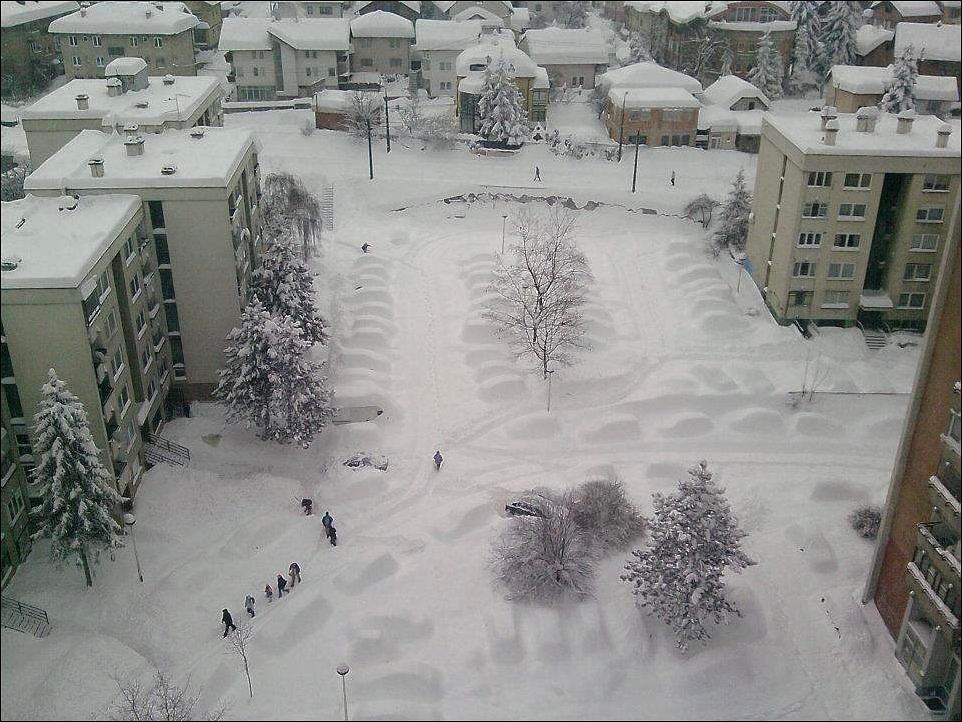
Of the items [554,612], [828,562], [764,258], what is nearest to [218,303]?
[554,612]

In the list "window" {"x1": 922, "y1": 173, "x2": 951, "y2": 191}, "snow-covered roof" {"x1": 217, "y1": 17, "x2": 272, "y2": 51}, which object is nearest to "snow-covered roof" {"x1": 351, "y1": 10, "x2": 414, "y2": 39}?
"snow-covered roof" {"x1": 217, "y1": 17, "x2": 272, "y2": 51}

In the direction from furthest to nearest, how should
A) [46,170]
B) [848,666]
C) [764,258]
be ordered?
[764,258] → [46,170] → [848,666]

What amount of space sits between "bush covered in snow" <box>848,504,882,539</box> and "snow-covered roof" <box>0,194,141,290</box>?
96.2 ft

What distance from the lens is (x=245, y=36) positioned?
264 ft

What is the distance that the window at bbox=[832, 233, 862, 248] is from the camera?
45531mm

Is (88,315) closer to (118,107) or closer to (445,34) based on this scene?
(118,107)

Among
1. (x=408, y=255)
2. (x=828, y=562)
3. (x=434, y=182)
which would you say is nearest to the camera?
(x=828, y=562)

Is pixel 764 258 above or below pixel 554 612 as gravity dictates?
above

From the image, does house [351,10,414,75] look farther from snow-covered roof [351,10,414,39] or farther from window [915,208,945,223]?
window [915,208,945,223]

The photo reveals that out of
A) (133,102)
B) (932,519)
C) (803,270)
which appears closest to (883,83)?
(803,270)

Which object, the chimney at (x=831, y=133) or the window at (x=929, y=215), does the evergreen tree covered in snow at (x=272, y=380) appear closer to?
the chimney at (x=831, y=133)

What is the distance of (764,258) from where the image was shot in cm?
4997

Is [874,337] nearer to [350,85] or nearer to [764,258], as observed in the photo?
[764,258]

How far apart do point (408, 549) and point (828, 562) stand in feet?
50.6
